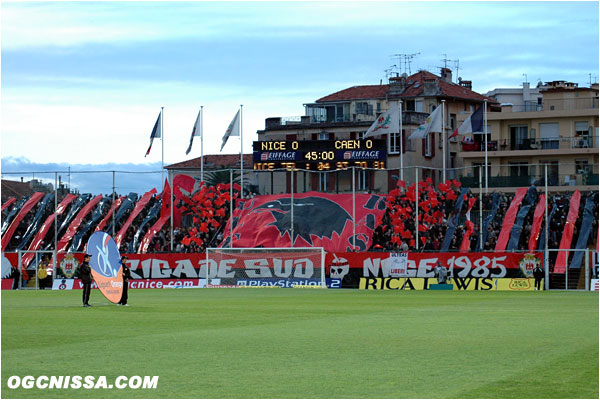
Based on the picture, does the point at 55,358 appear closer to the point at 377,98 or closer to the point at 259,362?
the point at 259,362

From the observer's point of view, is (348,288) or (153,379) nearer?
(153,379)

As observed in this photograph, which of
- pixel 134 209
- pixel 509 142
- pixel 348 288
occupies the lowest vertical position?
pixel 348 288

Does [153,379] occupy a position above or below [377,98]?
below

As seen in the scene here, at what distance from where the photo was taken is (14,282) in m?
71.2

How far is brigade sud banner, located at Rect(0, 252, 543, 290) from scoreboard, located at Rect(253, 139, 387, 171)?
14.2m

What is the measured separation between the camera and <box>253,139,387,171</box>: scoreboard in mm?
81312

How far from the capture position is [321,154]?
272 ft

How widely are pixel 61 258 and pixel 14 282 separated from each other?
3485 mm

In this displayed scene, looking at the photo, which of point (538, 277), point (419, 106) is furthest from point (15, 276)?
point (419, 106)

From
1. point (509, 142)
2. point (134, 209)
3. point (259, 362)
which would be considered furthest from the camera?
point (509, 142)

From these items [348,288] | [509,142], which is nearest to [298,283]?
[348,288]

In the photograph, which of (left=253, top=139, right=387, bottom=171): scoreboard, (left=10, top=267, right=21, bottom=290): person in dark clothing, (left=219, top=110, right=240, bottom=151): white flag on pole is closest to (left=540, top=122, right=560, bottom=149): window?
(left=253, top=139, right=387, bottom=171): scoreboard

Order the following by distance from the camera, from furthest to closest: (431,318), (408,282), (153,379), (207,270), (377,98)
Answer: (377,98)
(207,270)
(408,282)
(431,318)
(153,379)

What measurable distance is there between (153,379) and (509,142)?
87090mm
